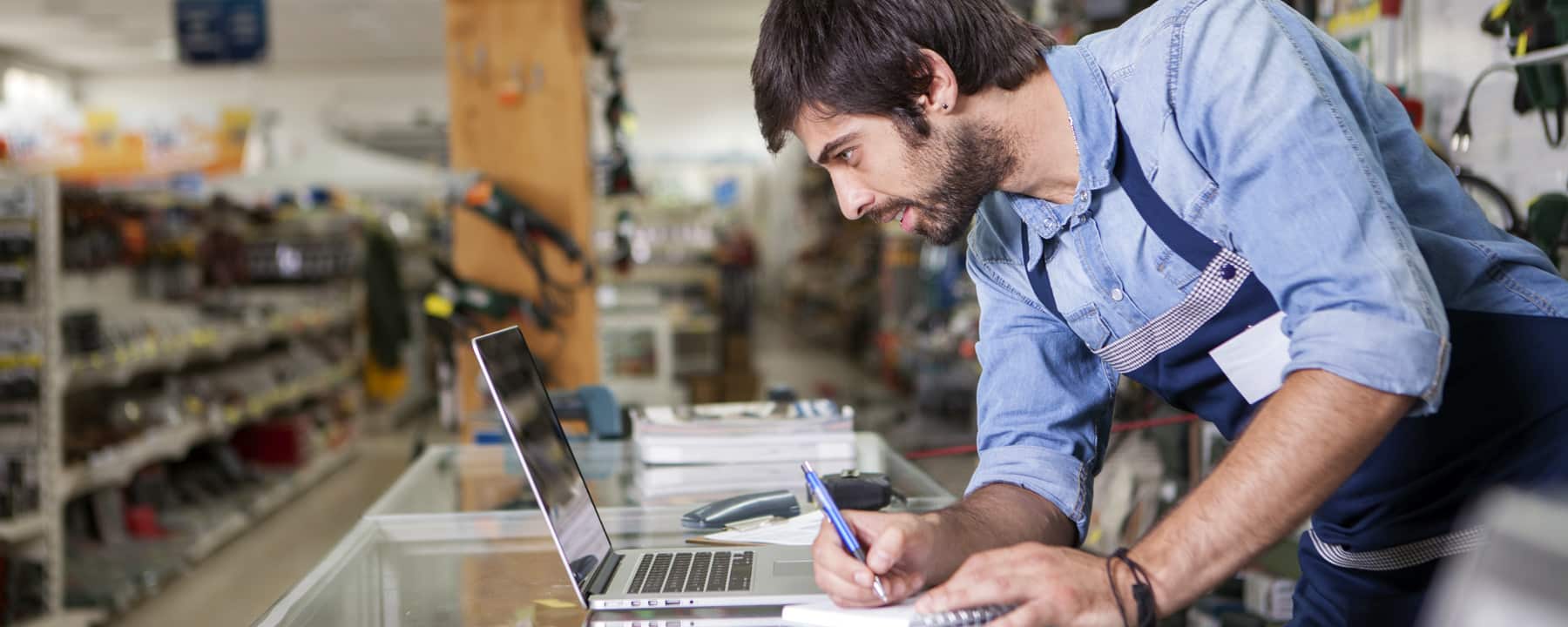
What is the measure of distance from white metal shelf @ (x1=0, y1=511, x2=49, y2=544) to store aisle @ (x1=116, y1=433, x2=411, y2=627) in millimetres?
498

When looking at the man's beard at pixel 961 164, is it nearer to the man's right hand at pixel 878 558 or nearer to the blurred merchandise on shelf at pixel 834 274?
the man's right hand at pixel 878 558

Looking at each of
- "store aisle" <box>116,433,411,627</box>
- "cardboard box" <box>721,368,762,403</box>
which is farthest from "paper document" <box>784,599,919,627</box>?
"cardboard box" <box>721,368,762,403</box>

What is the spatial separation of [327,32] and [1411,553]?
43.7 feet

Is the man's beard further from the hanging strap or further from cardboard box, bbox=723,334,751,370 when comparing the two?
A: cardboard box, bbox=723,334,751,370

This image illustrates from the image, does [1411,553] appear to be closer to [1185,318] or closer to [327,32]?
[1185,318]

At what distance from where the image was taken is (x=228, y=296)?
6.54m

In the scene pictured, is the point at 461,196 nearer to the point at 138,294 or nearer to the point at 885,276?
the point at 138,294

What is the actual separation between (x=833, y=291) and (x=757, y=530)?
38.4 ft

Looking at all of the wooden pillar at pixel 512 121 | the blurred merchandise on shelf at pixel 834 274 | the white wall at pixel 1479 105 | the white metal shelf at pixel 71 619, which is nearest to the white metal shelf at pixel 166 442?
the white metal shelf at pixel 71 619

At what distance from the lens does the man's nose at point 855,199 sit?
4.14 feet

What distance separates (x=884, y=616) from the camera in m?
1.07

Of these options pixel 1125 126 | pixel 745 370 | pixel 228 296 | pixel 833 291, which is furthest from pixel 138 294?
pixel 833 291

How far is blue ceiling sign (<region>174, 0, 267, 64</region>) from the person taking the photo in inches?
388

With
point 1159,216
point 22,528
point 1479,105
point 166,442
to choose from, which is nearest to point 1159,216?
point 1159,216
